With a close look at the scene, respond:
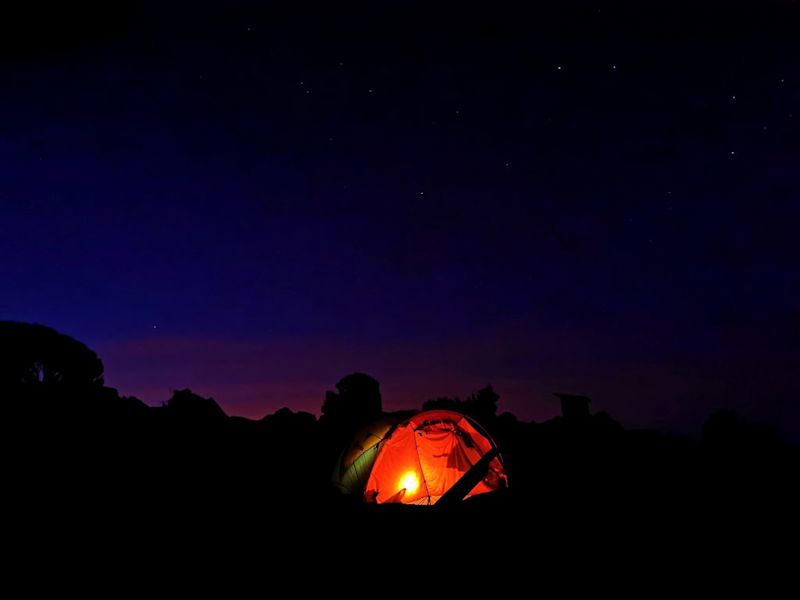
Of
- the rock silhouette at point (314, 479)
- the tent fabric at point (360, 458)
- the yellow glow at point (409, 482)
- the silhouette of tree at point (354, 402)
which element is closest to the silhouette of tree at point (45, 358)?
the rock silhouette at point (314, 479)

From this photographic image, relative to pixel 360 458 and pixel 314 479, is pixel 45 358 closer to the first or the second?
pixel 314 479

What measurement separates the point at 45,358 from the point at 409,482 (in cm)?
1668

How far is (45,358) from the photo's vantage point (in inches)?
721

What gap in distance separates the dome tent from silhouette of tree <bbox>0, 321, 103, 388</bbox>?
12595 mm

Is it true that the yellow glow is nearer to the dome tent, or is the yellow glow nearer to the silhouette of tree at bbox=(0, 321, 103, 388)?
the dome tent

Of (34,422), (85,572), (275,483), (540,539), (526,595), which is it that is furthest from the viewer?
(34,422)

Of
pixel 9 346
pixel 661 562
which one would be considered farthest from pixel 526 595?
pixel 9 346

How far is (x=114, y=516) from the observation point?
7324 millimetres

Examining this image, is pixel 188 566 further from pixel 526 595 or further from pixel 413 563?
pixel 526 595

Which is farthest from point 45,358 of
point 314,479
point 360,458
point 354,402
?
point 360,458

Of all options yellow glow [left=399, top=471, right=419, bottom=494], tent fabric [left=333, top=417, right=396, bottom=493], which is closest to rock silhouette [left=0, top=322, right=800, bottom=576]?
tent fabric [left=333, top=417, right=396, bottom=493]

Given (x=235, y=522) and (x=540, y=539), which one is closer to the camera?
(x=540, y=539)

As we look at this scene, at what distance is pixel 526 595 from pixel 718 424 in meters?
15.0


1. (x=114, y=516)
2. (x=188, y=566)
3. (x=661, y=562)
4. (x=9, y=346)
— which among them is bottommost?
(x=661, y=562)
